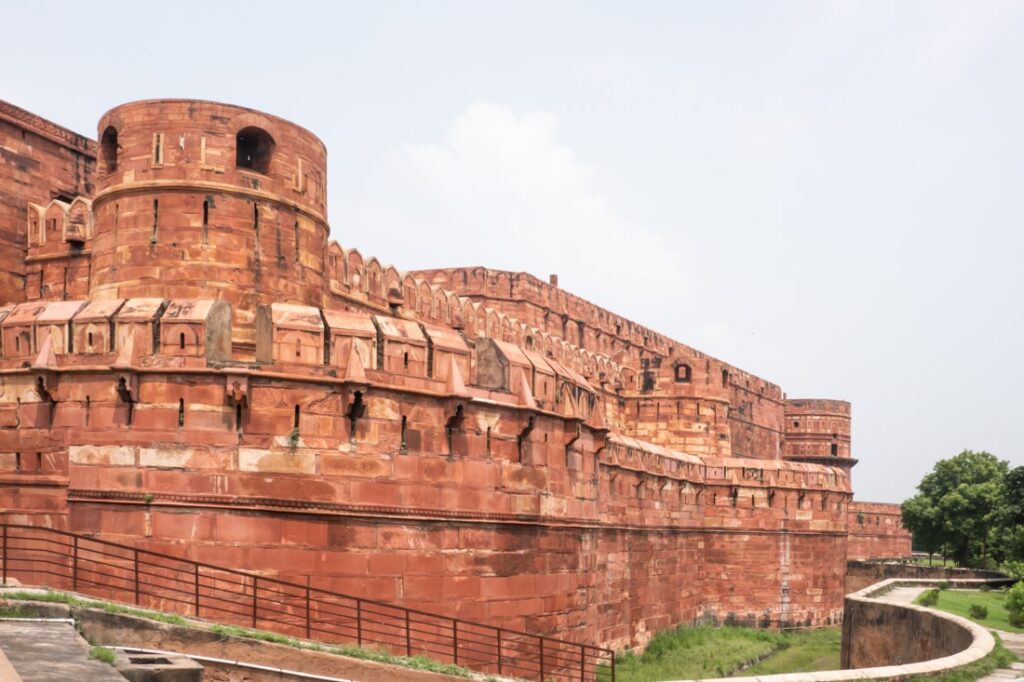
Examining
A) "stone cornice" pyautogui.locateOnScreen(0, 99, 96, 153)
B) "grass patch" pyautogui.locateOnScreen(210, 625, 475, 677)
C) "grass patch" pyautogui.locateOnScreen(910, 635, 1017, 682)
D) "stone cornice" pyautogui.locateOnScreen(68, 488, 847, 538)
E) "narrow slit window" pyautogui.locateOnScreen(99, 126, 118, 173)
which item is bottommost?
"grass patch" pyautogui.locateOnScreen(910, 635, 1017, 682)

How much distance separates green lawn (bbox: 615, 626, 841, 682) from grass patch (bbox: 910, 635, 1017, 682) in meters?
7.94

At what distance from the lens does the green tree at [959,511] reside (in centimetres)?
5559

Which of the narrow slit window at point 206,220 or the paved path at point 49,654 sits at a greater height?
the narrow slit window at point 206,220

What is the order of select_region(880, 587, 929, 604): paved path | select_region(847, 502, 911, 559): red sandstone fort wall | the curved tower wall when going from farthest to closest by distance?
the curved tower wall → select_region(847, 502, 911, 559): red sandstone fort wall → select_region(880, 587, 929, 604): paved path

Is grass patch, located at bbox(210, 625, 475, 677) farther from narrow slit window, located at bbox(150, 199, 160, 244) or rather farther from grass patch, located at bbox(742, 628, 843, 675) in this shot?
grass patch, located at bbox(742, 628, 843, 675)

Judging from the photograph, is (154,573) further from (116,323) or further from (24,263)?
(24,263)

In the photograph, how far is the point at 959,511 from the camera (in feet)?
184

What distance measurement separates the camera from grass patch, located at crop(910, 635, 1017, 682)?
15566 mm

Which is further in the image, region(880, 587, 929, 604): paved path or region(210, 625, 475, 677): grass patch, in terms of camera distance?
region(880, 587, 929, 604): paved path

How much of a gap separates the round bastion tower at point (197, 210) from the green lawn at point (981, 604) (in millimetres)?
16691

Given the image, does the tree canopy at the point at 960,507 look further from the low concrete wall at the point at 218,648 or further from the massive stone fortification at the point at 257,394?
the low concrete wall at the point at 218,648

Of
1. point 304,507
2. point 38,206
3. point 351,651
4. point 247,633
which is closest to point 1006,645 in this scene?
point 351,651

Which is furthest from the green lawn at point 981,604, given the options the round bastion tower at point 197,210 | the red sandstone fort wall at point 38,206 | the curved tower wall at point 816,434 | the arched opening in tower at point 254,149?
the curved tower wall at point 816,434

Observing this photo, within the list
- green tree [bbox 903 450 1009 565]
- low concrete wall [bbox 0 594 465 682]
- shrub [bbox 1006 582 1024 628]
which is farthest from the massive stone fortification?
green tree [bbox 903 450 1009 565]
